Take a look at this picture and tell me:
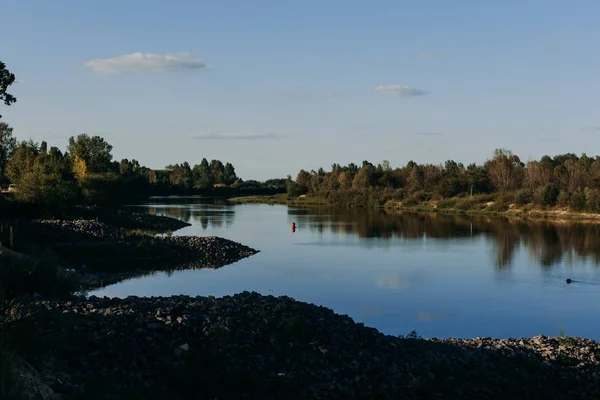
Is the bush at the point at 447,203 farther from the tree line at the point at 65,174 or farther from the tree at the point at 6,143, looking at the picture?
the tree at the point at 6,143

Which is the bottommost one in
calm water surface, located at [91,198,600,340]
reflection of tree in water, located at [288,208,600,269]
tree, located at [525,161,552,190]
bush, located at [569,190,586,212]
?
calm water surface, located at [91,198,600,340]

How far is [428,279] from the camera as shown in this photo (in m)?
32.8

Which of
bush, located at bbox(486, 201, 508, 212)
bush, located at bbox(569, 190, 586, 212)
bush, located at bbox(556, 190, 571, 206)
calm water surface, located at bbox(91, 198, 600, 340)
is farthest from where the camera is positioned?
bush, located at bbox(486, 201, 508, 212)

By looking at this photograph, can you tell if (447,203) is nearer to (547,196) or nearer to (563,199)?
(547,196)

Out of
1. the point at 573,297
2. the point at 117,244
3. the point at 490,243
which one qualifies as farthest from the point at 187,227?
the point at 573,297

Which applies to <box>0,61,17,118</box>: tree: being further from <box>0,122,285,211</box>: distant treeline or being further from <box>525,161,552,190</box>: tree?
<box>525,161,552,190</box>: tree

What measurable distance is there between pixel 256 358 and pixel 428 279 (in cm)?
2215

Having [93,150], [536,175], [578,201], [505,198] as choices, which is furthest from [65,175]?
[536,175]

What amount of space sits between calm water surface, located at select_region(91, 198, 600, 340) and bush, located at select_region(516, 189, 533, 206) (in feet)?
108

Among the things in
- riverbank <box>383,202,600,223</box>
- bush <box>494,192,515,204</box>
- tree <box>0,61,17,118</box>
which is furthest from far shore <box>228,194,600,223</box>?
tree <box>0,61,17,118</box>

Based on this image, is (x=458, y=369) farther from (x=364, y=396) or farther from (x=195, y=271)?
(x=195, y=271)

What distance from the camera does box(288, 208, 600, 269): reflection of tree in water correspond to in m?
44.1

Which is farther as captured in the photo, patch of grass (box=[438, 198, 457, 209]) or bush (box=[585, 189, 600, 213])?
patch of grass (box=[438, 198, 457, 209])

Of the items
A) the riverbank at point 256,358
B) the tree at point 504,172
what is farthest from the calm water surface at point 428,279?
the tree at point 504,172
